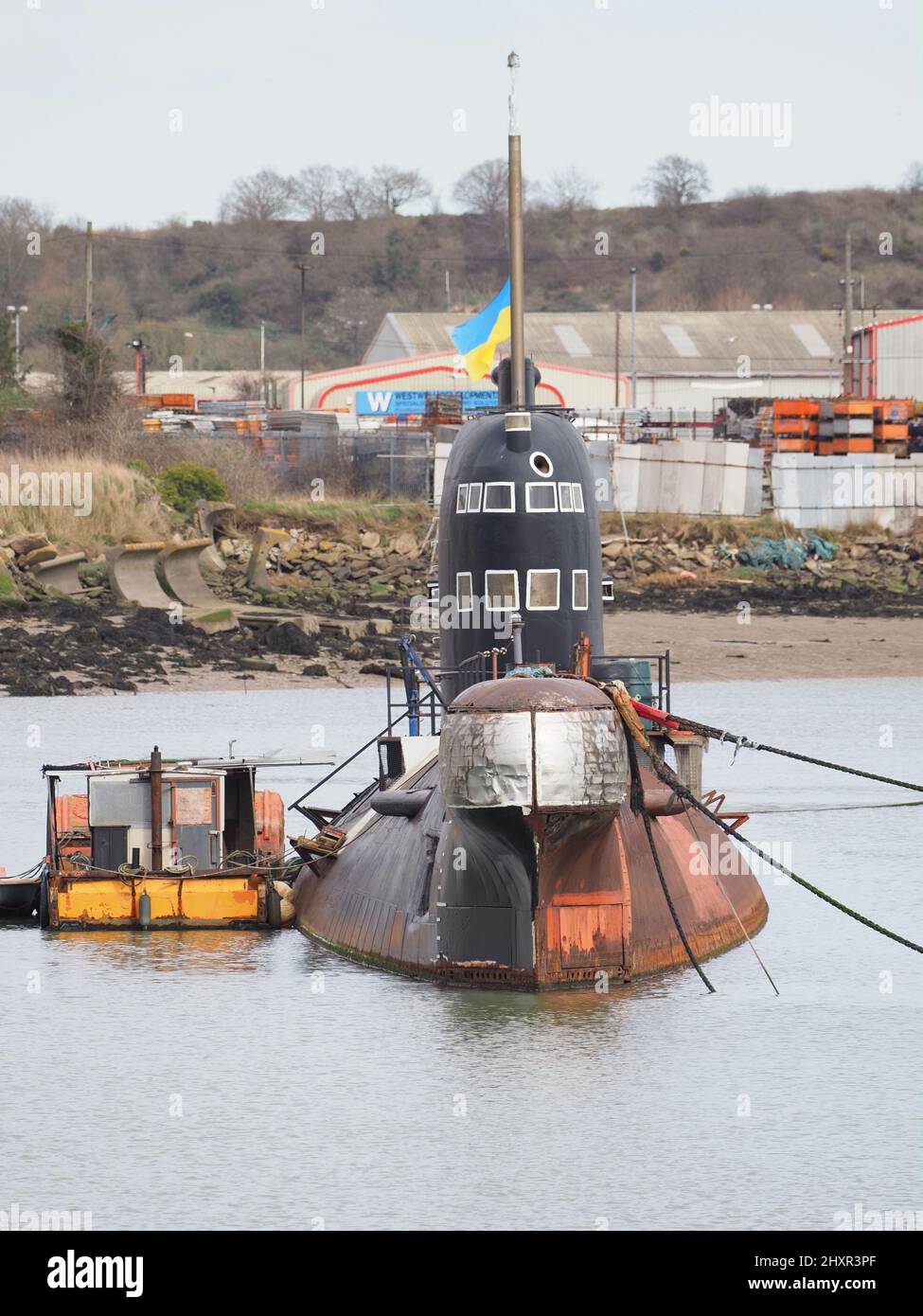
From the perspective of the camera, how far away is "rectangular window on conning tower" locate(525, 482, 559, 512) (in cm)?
2559

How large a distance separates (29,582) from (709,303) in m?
125

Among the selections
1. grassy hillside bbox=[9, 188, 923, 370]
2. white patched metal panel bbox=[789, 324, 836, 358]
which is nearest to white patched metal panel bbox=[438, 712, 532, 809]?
white patched metal panel bbox=[789, 324, 836, 358]

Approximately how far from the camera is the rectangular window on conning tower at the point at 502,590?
2564cm

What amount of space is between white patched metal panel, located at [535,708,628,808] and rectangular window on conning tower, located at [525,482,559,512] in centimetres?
520

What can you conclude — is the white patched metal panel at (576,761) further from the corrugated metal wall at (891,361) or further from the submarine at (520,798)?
the corrugated metal wall at (891,361)

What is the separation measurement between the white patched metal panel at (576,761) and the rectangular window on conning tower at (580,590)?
507cm

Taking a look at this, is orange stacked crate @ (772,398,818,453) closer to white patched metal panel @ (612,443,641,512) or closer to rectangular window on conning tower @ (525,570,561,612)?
white patched metal panel @ (612,443,641,512)

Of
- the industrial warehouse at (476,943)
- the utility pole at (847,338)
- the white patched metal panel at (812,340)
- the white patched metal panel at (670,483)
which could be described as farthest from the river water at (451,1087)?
the white patched metal panel at (812,340)

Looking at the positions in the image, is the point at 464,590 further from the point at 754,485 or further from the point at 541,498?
the point at 754,485

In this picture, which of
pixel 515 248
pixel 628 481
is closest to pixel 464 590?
pixel 515 248

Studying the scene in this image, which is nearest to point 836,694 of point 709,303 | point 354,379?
point 354,379

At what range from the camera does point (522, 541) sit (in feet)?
83.9
